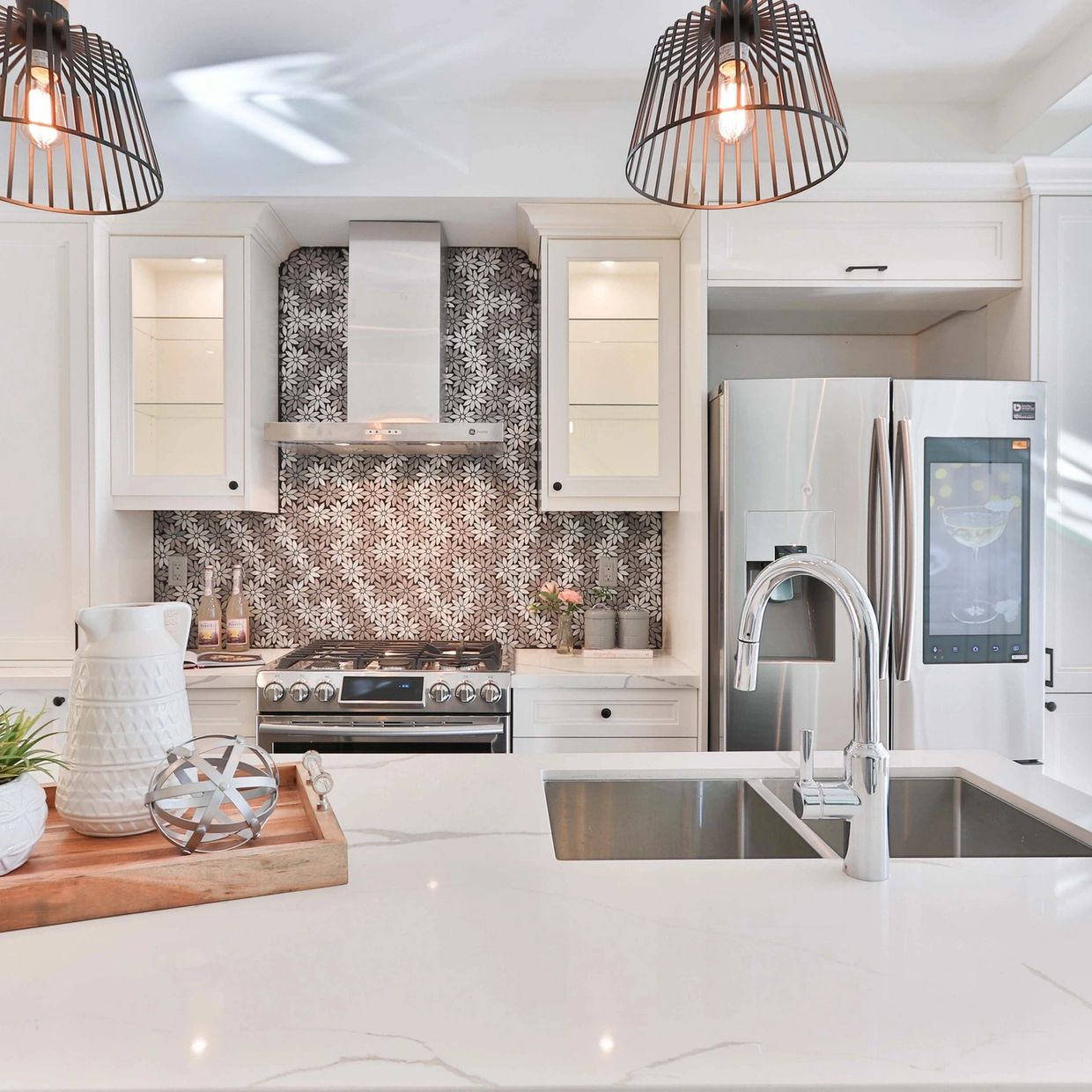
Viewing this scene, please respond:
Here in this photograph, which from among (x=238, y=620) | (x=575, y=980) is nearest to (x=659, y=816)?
(x=575, y=980)

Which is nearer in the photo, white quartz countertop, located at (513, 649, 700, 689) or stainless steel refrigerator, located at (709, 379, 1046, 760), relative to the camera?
stainless steel refrigerator, located at (709, 379, 1046, 760)

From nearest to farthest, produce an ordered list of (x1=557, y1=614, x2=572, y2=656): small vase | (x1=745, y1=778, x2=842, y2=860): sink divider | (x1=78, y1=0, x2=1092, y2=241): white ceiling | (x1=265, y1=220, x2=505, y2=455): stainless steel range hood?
(x1=745, y1=778, x2=842, y2=860): sink divider, (x1=78, y1=0, x2=1092, y2=241): white ceiling, (x1=265, y1=220, x2=505, y2=455): stainless steel range hood, (x1=557, y1=614, x2=572, y2=656): small vase

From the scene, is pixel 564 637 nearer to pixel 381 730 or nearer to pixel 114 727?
pixel 381 730

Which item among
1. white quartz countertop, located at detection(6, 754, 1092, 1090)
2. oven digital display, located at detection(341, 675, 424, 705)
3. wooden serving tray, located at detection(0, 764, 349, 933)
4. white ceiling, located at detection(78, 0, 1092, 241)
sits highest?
white ceiling, located at detection(78, 0, 1092, 241)

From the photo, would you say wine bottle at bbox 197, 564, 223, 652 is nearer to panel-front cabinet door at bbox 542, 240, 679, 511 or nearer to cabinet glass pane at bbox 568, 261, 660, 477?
panel-front cabinet door at bbox 542, 240, 679, 511

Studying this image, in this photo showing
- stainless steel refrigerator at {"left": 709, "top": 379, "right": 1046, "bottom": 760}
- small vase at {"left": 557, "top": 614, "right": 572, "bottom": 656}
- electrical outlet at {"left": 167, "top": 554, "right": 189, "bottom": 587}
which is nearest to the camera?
stainless steel refrigerator at {"left": 709, "top": 379, "right": 1046, "bottom": 760}

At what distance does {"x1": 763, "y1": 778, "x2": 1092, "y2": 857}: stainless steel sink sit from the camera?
136cm

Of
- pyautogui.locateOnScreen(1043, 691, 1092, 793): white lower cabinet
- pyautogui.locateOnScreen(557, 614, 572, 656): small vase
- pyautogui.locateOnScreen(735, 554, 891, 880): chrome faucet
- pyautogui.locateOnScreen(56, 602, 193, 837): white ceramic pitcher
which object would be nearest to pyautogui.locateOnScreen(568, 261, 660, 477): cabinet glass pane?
pyautogui.locateOnScreen(557, 614, 572, 656): small vase

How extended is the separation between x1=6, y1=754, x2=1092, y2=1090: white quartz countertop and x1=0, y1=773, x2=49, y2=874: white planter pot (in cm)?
4

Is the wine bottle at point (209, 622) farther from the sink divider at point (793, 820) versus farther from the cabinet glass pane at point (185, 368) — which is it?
the sink divider at point (793, 820)

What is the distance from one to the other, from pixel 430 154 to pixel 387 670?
5.36ft

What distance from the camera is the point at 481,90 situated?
2.64 m

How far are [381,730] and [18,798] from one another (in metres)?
1.64

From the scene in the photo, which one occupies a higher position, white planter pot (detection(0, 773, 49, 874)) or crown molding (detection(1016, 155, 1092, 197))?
crown molding (detection(1016, 155, 1092, 197))
